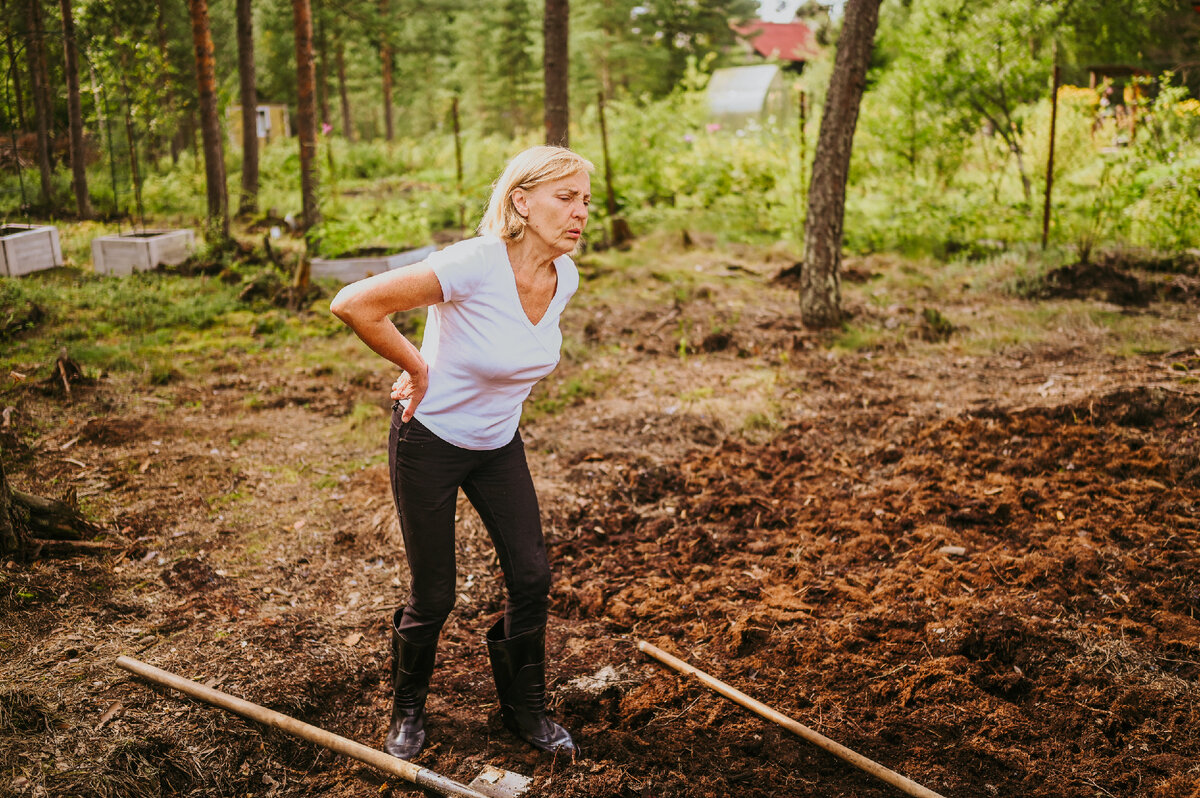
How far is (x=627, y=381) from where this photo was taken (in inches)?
292

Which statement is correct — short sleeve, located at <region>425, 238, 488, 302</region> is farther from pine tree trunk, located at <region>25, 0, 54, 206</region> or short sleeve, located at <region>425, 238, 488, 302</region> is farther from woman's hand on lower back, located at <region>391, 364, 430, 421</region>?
pine tree trunk, located at <region>25, 0, 54, 206</region>

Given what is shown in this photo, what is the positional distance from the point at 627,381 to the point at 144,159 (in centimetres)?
2131

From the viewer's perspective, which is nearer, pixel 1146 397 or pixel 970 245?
pixel 1146 397

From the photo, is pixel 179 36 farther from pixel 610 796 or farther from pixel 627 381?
pixel 610 796

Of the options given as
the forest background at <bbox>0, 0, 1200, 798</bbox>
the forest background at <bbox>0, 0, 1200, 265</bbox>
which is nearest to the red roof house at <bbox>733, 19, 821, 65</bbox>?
the forest background at <bbox>0, 0, 1200, 265</bbox>

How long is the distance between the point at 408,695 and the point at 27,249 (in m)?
10.9

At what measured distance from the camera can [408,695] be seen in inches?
117

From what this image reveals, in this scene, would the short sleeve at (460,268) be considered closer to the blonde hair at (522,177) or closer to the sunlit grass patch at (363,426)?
the blonde hair at (522,177)

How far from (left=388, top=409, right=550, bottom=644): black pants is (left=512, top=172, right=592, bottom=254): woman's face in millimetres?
704

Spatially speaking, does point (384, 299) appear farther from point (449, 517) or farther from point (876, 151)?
point (876, 151)

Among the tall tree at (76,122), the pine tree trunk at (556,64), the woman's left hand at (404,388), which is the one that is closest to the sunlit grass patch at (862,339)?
the pine tree trunk at (556,64)

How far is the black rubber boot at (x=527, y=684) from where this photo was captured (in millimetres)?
2947

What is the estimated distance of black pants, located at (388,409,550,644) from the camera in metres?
2.62

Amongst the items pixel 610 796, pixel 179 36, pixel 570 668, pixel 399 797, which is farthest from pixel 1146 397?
pixel 179 36
